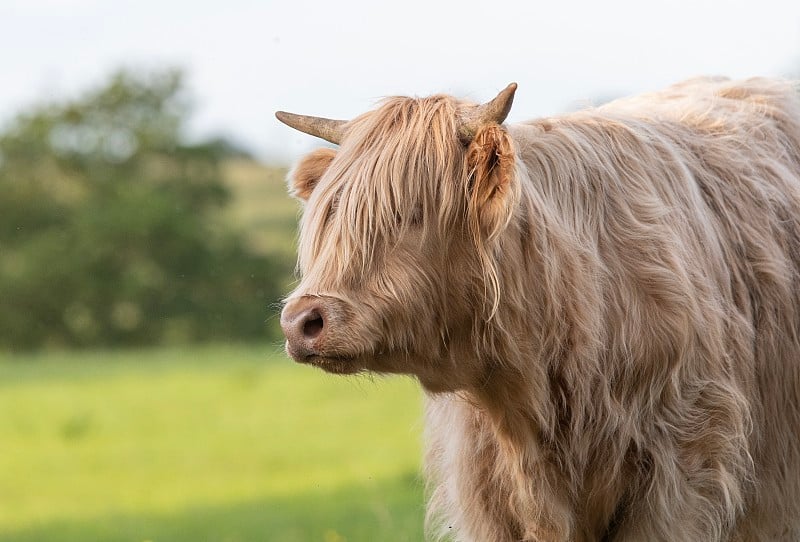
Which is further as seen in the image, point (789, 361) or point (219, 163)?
point (219, 163)

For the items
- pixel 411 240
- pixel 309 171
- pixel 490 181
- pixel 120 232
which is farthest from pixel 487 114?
pixel 120 232

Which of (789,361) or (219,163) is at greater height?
(789,361)

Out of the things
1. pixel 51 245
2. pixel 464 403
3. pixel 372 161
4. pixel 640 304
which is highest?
pixel 372 161

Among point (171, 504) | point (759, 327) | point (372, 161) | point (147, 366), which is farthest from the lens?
point (147, 366)

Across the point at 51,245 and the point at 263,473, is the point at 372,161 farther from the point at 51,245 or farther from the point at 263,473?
the point at 51,245

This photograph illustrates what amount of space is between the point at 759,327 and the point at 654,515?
835 mm

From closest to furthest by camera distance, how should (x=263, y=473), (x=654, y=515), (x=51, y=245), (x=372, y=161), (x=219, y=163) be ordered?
(x=372, y=161)
(x=654, y=515)
(x=263, y=473)
(x=51, y=245)
(x=219, y=163)

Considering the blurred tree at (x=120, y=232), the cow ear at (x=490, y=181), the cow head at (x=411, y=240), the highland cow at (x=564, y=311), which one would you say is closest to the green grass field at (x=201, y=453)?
the highland cow at (x=564, y=311)

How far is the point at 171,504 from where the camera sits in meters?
13.3

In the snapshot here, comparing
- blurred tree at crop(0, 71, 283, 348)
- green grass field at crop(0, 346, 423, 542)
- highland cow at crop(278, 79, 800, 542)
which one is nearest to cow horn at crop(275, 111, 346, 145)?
highland cow at crop(278, 79, 800, 542)

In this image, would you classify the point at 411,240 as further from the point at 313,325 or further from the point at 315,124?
the point at 315,124

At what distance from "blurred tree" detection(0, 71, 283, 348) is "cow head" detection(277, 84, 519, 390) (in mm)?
25928

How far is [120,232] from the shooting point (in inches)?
1455

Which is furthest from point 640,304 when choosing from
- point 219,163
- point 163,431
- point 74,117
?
point 74,117
